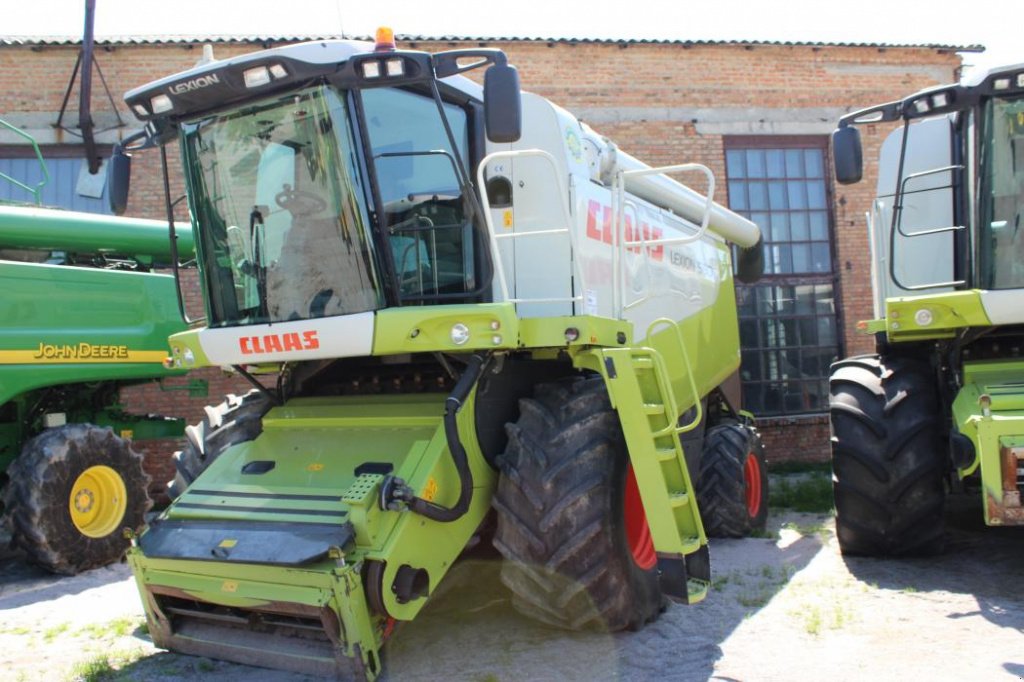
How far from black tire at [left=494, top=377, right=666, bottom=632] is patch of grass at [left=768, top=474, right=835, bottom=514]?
445 cm

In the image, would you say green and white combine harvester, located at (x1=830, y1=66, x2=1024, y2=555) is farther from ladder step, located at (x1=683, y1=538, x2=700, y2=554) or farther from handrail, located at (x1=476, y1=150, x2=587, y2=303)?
handrail, located at (x1=476, y1=150, x2=587, y2=303)

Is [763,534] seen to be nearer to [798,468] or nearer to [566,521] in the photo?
[566,521]

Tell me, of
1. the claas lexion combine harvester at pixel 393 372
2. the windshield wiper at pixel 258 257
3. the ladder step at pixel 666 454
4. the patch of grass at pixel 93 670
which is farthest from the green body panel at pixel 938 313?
the patch of grass at pixel 93 670

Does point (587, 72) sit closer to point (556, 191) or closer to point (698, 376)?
point (698, 376)

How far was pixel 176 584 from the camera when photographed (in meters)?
4.03

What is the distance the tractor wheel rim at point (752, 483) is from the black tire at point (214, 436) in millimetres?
3994

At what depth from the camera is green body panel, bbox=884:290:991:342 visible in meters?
5.04

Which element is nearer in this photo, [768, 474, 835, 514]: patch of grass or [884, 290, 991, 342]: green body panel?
[884, 290, 991, 342]: green body panel

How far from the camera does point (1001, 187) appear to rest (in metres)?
5.20

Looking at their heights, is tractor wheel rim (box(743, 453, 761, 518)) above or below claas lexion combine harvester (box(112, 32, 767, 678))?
below

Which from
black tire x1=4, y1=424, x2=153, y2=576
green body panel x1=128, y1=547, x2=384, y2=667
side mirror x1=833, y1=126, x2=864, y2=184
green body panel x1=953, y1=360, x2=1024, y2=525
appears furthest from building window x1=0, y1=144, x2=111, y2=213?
green body panel x1=953, y1=360, x2=1024, y2=525

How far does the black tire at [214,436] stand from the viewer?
5.01 metres

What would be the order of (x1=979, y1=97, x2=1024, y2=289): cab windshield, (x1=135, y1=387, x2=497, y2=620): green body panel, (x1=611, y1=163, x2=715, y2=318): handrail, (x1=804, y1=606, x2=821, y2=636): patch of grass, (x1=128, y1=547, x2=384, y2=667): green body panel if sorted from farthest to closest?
(x1=979, y1=97, x2=1024, y2=289): cab windshield < (x1=611, y1=163, x2=715, y2=318): handrail < (x1=804, y1=606, x2=821, y2=636): patch of grass < (x1=135, y1=387, x2=497, y2=620): green body panel < (x1=128, y1=547, x2=384, y2=667): green body panel

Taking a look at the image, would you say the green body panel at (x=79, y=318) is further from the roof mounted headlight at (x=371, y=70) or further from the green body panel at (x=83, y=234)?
the roof mounted headlight at (x=371, y=70)
